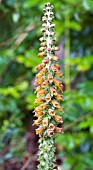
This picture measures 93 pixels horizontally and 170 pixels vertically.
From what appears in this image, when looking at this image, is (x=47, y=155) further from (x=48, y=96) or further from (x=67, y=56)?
(x=67, y=56)

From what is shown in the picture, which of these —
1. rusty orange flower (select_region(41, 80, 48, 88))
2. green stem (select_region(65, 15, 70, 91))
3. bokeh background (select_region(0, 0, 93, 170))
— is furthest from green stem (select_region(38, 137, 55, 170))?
green stem (select_region(65, 15, 70, 91))

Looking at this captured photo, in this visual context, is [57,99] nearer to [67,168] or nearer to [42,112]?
[42,112]

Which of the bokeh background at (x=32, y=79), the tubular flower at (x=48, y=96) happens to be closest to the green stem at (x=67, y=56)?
the bokeh background at (x=32, y=79)

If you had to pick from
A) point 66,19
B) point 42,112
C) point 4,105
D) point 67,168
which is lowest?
point 42,112

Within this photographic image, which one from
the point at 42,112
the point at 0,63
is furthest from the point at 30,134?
the point at 42,112

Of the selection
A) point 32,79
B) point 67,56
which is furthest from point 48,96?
point 32,79

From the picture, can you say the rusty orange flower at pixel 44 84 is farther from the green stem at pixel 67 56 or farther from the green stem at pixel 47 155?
the green stem at pixel 67 56

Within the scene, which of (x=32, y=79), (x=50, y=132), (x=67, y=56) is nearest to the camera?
(x=50, y=132)
